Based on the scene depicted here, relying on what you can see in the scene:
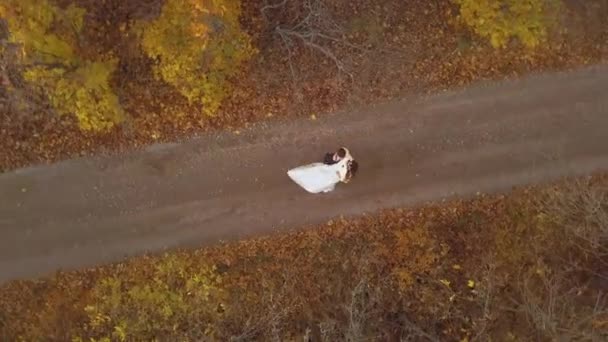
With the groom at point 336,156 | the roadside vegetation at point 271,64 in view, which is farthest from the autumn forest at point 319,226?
the groom at point 336,156

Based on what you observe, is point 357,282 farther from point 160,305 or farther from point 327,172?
point 160,305

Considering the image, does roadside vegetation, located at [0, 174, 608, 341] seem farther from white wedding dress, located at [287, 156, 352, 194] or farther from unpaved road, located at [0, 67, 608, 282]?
white wedding dress, located at [287, 156, 352, 194]

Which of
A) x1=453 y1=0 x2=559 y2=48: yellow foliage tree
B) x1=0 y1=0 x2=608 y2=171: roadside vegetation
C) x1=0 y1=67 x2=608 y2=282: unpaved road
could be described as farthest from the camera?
x1=0 y1=67 x2=608 y2=282: unpaved road

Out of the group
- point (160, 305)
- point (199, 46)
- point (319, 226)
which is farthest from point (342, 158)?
point (160, 305)

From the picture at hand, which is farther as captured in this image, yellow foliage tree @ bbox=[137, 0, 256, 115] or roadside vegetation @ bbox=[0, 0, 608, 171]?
roadside vegetation @ bbox=[0, 0, 608, 171]

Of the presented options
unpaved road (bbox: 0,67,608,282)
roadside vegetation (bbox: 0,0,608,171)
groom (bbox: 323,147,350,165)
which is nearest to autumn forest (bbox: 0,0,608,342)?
roadside vegetation (bbox: 0,0,608,171)

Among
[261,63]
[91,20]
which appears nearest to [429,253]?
[261,63]

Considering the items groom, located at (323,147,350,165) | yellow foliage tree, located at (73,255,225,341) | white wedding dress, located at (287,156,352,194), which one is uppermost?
groom, located at (323,147,350,165)
